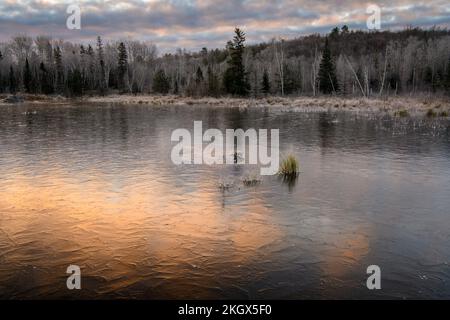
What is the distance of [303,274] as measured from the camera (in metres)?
7.69

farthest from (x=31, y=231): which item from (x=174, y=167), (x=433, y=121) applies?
(x=433, y=121)

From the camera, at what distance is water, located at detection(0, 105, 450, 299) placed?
7.35 meters

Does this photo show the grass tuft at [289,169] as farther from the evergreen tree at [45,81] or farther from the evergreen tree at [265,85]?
the evergreen tree at [45,81]

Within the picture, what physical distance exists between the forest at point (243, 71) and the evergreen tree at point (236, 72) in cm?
16

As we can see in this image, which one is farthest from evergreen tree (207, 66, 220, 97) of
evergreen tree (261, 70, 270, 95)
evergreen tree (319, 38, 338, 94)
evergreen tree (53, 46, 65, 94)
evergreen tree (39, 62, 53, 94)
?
evergreen tree (53, 46, 65, 94)

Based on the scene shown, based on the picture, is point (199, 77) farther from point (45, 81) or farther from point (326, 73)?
point (45, 81)

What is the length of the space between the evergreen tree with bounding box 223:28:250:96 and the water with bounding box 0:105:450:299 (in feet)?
182

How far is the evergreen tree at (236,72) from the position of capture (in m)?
73.2

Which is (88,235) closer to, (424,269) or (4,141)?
(424,269)

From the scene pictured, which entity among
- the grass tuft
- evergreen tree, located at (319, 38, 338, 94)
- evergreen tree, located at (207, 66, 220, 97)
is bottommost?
the grass tuft

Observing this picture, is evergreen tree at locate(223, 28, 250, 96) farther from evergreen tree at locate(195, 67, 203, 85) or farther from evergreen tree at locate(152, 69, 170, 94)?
evergreen tree at locate(152, 69, 170, 94)

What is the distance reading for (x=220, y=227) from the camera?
9.95m

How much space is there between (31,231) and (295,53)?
144 meters

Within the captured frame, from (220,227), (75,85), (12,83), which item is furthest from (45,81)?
(220,227)
